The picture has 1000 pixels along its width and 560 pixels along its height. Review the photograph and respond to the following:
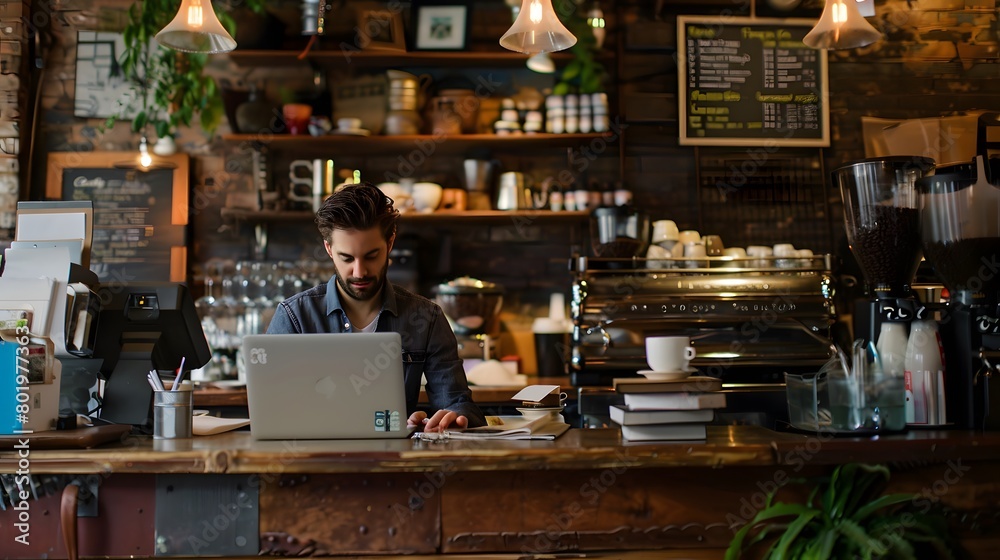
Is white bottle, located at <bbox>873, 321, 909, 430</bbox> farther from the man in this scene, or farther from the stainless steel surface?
the stainless steel surface

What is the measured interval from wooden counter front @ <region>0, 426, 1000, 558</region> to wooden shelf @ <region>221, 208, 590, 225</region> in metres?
2.36

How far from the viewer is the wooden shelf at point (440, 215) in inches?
160

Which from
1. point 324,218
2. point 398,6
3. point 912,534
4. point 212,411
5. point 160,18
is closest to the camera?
point 912,534

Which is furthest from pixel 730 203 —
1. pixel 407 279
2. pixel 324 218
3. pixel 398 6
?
pixel 324 218

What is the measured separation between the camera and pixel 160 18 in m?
4.05

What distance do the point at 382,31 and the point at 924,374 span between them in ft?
9.74

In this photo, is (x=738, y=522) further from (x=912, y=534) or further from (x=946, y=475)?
(x=946, y=475)

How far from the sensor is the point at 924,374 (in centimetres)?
207

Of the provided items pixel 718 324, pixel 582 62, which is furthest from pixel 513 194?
pixel 718 324

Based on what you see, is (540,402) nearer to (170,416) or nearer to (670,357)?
(670,357)

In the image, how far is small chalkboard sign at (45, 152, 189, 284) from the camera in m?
4.31

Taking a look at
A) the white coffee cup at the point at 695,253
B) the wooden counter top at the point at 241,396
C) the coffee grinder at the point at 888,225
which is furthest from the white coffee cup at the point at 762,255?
the coffee grinder at the point at 888,225

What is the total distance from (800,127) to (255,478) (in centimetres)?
355

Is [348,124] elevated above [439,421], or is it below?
above
